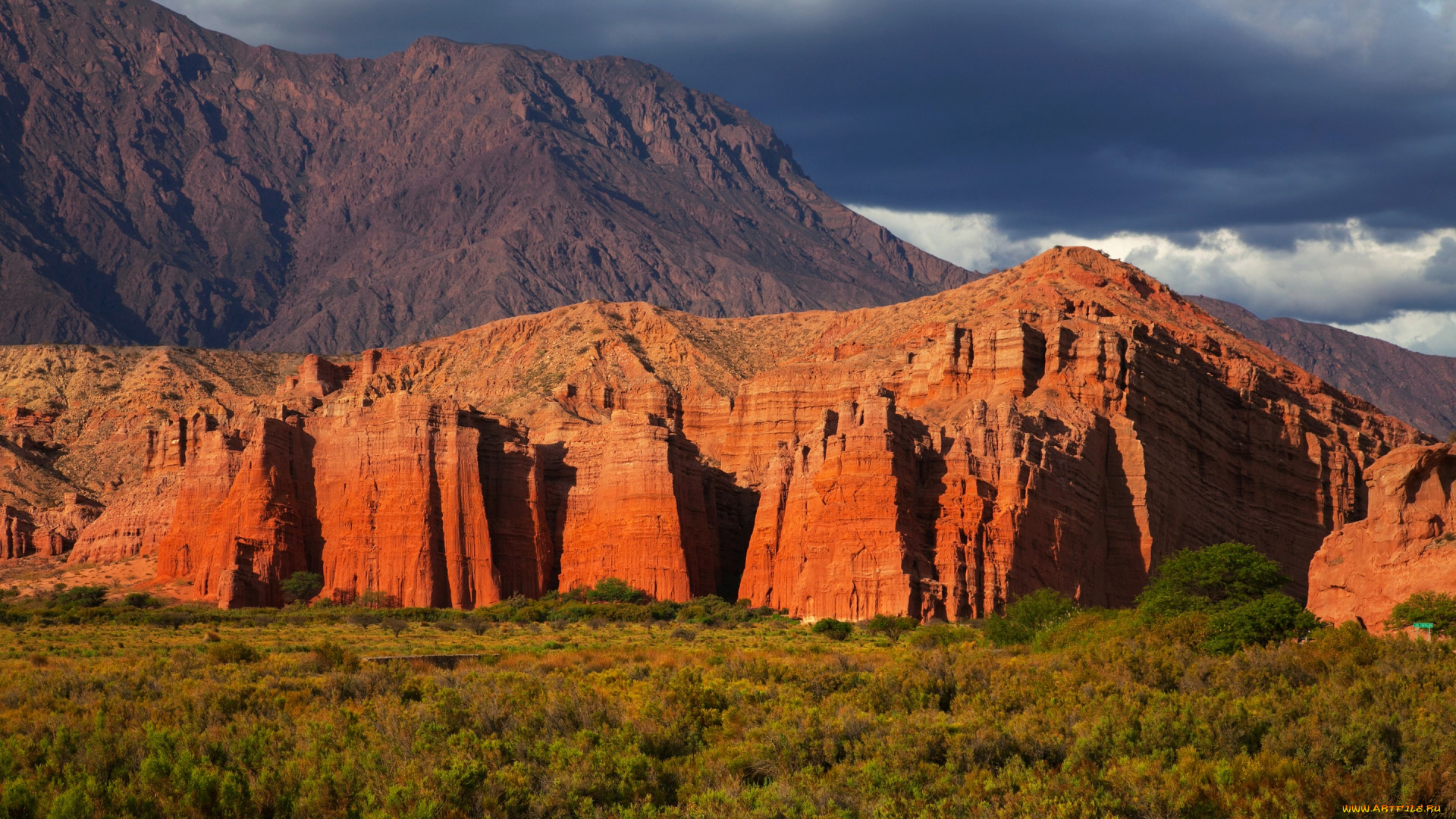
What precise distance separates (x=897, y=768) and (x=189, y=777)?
14.3 metres

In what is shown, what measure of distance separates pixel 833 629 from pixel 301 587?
3487cm

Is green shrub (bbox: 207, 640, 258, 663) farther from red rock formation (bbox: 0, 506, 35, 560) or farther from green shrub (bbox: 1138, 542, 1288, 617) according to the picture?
red rock formation (bbox: 0, 506, 35, 560)

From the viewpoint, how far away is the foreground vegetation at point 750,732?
31844 millimetres

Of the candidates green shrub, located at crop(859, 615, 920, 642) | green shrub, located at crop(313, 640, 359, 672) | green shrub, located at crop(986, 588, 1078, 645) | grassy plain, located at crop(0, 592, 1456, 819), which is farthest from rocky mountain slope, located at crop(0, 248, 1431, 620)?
green shrub, located at crop(313, 640, 359, 672)

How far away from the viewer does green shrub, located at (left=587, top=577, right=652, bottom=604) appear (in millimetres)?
92062

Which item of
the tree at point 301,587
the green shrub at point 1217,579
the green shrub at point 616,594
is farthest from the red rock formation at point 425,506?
the green shrub at point 1217,579

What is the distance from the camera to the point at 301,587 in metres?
94.7

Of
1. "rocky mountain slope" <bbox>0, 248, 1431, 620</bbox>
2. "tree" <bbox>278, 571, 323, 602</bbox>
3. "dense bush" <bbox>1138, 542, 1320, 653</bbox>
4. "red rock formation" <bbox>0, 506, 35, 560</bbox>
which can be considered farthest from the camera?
"red rock formation" <bbox>0, 506, 35, 560</bbox>

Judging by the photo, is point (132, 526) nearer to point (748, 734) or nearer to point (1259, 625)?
point (1259, 625)

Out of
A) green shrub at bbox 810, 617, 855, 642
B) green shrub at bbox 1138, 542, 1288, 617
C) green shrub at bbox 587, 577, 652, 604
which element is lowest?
green shrub at bbox 810, 617, 855, 642

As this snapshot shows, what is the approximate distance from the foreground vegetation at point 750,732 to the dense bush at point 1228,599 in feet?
2.52

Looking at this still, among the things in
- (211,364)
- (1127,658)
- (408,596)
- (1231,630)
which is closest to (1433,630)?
(1231,630)

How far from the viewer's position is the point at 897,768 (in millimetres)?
33812

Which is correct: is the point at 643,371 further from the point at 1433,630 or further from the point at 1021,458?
the point at 1433,630
